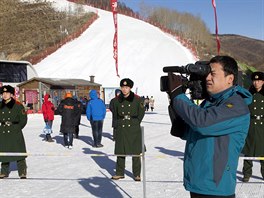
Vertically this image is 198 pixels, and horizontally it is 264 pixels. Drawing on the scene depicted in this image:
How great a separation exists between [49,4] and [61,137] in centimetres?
8257

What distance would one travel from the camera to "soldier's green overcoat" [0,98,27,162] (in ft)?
22.4

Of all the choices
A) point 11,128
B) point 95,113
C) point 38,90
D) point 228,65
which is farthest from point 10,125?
point 38,90

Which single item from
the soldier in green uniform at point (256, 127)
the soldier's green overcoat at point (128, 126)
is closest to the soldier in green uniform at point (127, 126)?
the soldier's green overcoat at point (128, 126)

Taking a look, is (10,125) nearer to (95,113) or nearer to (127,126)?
(127,126)

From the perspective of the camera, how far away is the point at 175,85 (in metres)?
2.49

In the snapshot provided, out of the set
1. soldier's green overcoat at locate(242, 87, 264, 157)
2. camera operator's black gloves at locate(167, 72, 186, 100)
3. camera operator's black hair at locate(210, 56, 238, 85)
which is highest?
camera operator's black hair at locate(210, 56, 238, 85)

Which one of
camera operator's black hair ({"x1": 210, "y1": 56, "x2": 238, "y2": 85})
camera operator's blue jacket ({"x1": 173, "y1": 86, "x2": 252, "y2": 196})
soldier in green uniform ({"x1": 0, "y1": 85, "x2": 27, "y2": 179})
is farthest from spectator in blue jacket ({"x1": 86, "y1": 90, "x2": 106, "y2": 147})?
camera operator's black hair ({"x1": 210, "y1": 56, "x2": 238, "y2": 85})

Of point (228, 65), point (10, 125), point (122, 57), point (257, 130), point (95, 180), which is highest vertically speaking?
point (122, 57)

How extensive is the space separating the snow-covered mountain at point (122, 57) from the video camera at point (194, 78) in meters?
37.3

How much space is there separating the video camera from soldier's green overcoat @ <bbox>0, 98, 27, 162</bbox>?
15.8ft

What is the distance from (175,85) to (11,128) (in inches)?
197

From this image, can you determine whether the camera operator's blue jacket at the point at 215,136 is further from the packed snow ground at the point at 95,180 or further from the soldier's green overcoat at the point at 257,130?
the soldier's green overcoat at the point at 257,130

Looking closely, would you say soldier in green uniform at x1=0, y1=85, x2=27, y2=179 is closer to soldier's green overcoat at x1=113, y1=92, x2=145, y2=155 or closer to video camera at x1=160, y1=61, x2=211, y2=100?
soldier's green overcoat at x1=113, y1=92, x2=145, y2=155

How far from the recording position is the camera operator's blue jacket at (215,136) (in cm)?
240
